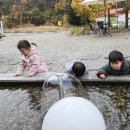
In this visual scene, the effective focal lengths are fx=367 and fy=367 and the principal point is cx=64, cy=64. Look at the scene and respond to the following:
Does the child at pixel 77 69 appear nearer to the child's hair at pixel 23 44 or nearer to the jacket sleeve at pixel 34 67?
the jacket sleeve at pixel 34 67

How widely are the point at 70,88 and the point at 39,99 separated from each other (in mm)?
1104

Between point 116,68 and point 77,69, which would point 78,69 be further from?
point 116,68

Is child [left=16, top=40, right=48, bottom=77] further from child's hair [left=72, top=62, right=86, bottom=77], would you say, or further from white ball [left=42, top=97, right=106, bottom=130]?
white ball [left=42, top=97, right=106, bottom=130]

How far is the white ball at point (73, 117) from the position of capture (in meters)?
3.12

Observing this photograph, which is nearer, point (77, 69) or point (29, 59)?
point (77, 69)

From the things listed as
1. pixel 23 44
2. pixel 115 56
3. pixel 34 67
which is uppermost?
pixel 23 44

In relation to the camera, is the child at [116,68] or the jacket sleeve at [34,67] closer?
the child at [116,68]

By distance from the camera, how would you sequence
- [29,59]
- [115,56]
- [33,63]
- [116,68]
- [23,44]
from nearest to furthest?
[115,56]
[116,68]
[23,44]
[33,63]
[29,59]

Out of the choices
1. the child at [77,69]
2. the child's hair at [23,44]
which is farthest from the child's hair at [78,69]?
the child's hair at [23,44]

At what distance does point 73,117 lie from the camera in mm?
3131

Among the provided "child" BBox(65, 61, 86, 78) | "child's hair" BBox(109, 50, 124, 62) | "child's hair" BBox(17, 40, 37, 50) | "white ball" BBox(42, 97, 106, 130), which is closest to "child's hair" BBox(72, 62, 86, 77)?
"child" BBox(65, 61, 86, 78)

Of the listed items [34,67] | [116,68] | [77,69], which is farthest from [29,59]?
[116,68]

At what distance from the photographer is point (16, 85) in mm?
6312

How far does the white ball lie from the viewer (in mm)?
3119
